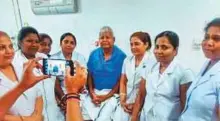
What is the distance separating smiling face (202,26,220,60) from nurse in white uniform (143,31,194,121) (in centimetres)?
42

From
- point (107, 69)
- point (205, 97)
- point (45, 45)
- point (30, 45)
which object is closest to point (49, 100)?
point (30, 45)

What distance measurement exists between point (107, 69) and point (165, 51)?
0.83 meters

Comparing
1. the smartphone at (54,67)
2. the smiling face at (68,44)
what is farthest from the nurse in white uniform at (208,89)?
the smiling face at (68,44)

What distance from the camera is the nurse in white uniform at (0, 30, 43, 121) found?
1641mm

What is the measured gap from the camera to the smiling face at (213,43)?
1.69 metres

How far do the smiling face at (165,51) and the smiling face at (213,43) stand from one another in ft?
1.51

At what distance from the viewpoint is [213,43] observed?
5.54 ft

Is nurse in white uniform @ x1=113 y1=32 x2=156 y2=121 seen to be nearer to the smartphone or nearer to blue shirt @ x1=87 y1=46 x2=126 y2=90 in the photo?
blue shirt @ x1=87 y1=46 x2=126 y2=90

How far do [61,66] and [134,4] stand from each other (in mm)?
1742

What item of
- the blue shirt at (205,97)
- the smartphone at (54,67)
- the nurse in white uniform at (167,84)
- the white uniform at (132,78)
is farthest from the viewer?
the white uniform at (132,78)

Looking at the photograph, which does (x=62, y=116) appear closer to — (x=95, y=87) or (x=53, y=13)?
(x=95, y=87)

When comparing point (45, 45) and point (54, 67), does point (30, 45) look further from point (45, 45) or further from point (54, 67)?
point (54, 67)

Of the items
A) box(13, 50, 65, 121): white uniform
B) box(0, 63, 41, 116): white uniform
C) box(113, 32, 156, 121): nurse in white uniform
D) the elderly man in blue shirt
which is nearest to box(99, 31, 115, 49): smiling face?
the elderly man in blue shirt

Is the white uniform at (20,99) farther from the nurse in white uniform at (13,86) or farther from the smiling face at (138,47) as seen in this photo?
the smiling face at (138,47)
